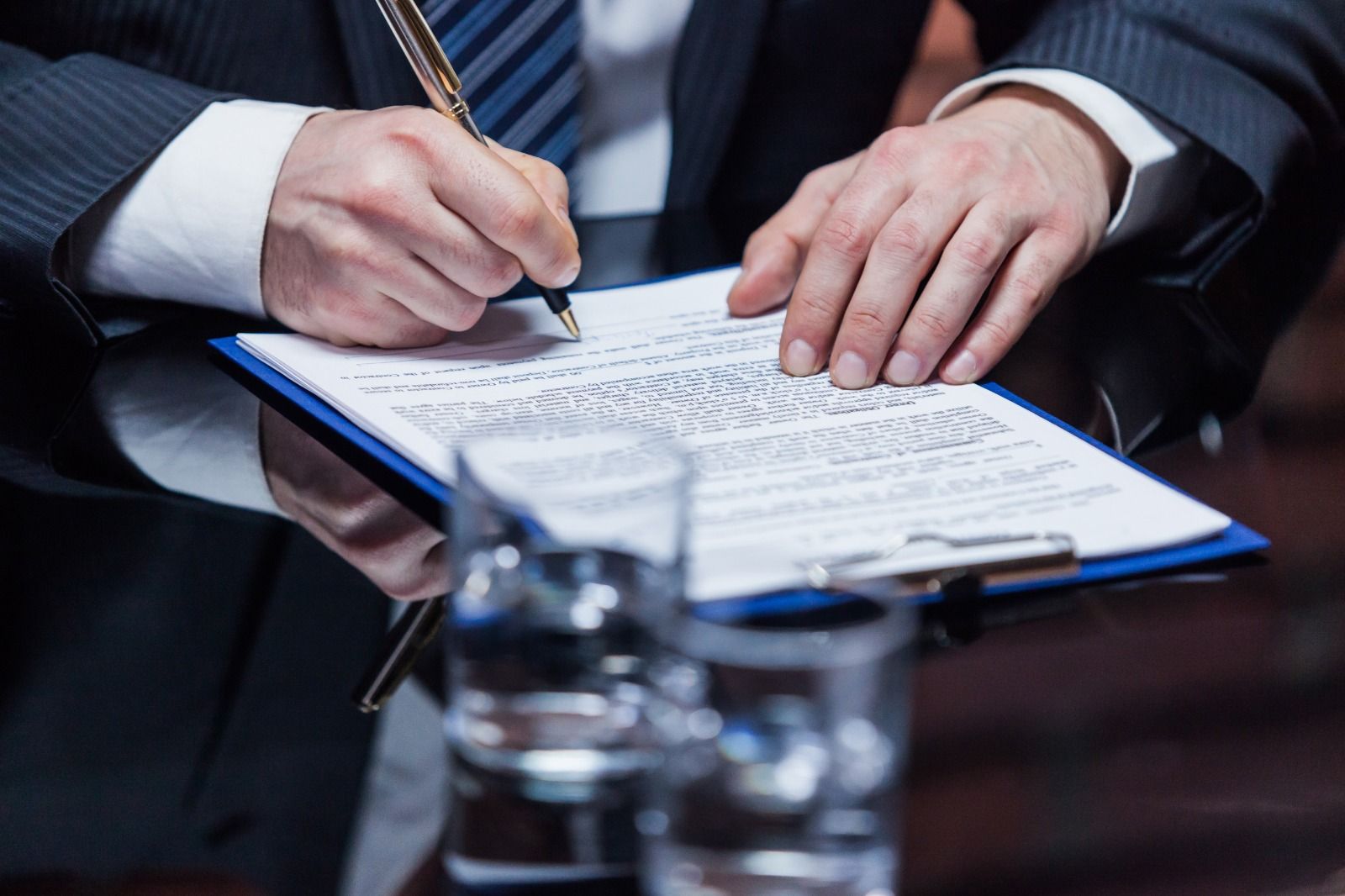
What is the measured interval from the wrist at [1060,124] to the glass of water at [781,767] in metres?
0.65

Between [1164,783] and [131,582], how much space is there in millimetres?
401

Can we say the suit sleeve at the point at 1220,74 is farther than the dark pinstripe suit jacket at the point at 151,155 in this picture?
Yes

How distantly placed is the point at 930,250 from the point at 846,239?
5cm

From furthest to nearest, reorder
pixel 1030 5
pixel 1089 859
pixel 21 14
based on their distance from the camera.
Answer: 1. pixel 1030 5
2. pixel 21 14
3. pixel 1089 859

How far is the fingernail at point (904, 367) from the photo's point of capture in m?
0.73

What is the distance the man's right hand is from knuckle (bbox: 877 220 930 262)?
0.61ft

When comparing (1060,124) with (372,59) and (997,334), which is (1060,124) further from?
(372,59)

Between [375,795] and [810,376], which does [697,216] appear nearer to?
[810,376]

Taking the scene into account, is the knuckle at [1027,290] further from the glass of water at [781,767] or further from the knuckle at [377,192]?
the glass of water at [781,767]

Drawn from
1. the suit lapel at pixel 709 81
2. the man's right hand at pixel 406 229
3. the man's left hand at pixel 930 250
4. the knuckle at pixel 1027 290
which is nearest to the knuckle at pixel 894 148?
the man's left hand at pixel 930 250

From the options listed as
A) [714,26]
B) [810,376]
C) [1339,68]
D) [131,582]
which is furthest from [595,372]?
[1339,68]

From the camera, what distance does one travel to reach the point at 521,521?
0.39 m

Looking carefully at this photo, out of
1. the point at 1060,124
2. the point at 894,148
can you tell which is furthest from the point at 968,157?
the point at 1060,124

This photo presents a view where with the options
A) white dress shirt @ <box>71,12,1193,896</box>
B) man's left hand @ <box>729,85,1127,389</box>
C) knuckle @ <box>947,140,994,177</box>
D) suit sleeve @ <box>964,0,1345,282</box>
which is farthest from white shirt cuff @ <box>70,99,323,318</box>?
suit sleeve @ <box>964,0,1345,282</box>
